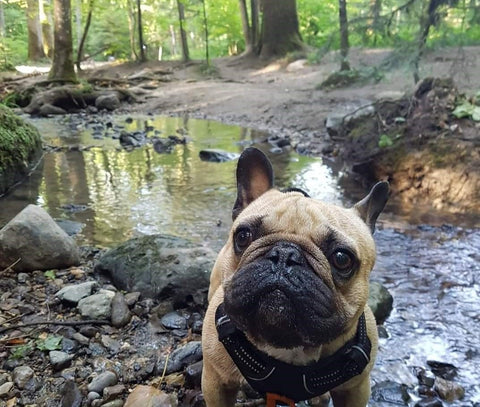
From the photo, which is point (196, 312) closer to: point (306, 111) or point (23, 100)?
point (306, 111)

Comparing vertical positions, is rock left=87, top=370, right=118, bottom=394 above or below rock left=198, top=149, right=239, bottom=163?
below

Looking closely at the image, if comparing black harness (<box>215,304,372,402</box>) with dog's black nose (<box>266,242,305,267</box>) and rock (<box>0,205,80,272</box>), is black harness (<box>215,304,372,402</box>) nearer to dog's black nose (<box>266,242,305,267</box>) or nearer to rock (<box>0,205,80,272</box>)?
dog's black nose (<box>266,242,305,267</box>)

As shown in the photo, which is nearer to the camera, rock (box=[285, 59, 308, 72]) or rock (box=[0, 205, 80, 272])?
rock (box=[0, 205, 80, 272])

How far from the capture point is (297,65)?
23125mm

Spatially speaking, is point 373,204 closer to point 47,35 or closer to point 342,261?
point 342,261

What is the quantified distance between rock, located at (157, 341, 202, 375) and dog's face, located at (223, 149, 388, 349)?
1.03 meters

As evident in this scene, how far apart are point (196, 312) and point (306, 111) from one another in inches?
474

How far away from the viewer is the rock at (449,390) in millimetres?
3146

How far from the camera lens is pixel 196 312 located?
3943mm

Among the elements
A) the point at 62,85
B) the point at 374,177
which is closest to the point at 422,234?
the point at 374,177

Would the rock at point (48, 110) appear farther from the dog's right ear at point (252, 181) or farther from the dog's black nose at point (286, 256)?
the dog's black nose at point (286, 256)

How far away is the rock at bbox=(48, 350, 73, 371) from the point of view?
122 inches

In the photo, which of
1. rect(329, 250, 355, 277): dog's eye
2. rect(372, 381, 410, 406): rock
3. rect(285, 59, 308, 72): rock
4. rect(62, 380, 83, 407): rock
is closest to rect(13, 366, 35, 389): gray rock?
rect(62, 380, 83, 407): rock

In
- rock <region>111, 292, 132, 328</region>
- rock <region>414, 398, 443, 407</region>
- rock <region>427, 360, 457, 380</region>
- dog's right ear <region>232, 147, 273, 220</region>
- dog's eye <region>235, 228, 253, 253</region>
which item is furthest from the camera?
rock <region>111, 292, 132, 328</region>
